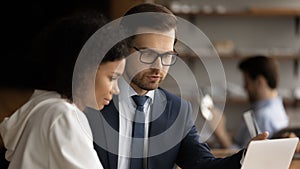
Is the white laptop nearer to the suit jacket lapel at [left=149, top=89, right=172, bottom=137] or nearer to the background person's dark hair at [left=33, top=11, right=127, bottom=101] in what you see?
the suit jacket lapel at [left=149, top=89, right=172, bottom=137]

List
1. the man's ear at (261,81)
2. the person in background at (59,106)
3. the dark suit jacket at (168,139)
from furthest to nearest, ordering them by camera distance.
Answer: the man's ear at (261,81) < the dark suit jacket at (168,139) < the person in background at (59,106)

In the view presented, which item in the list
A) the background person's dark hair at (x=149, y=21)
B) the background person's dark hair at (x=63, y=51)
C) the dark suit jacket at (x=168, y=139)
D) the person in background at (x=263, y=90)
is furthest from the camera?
the person in background at (x=263, y=90)

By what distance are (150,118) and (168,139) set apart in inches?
4.2

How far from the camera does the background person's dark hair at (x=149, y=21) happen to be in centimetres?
183

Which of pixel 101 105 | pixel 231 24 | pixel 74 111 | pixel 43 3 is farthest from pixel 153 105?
pixel 43 3

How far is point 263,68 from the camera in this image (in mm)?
4113

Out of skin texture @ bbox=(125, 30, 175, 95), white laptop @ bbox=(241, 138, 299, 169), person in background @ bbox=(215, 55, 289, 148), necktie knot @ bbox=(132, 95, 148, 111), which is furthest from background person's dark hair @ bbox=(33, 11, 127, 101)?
person in background @ bbox=(215, 55, 289, 148)

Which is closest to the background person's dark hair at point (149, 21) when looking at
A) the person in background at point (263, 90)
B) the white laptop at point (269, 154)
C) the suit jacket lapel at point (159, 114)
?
the suit jacket lapel at point (159, 114)

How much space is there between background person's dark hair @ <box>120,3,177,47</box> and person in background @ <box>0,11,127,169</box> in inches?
3.7

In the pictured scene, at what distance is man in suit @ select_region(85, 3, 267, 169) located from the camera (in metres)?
1.84

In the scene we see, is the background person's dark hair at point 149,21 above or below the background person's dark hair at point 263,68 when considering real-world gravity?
above

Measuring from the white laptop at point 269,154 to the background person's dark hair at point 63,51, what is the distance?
43 centimetres

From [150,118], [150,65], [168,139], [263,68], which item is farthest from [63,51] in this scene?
[263,68]

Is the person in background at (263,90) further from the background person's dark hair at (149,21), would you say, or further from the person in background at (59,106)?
the person in background at (59,106)
